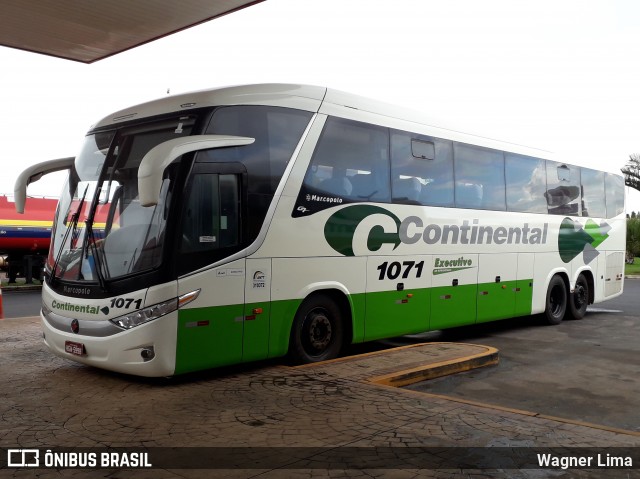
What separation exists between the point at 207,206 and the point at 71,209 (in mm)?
1922

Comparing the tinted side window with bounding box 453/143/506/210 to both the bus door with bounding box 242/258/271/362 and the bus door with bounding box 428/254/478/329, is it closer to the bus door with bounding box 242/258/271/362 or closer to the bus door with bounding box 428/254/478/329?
the bus door with bounding box 428/254/478/329

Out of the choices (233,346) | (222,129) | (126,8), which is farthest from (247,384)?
(126,8)

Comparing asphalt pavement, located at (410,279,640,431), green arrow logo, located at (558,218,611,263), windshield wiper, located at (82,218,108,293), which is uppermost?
green arrow logo, located at (558,218,611,263)

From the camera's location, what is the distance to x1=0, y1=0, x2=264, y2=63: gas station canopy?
36.3ft

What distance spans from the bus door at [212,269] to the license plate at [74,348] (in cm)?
120

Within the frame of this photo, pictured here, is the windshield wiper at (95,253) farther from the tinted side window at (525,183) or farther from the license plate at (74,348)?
the tinted side window at (525,183)

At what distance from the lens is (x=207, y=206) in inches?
302

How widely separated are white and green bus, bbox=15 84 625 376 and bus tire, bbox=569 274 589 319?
451 cm

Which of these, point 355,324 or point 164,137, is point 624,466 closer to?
point 355,324

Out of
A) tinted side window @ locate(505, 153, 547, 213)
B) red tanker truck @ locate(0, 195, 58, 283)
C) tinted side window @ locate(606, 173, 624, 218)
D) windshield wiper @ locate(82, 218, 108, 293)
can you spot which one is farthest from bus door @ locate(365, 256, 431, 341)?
red tanker truck @ locate(0, 195, 58, 283)

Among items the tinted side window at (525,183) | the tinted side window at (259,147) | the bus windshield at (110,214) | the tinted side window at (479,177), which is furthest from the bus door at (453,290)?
the bus windshield at (110,214)

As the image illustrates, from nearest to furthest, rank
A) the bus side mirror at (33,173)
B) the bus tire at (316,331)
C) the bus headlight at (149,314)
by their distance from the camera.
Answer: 1. the bus headlight at (149,314)
2. the bus tire at (316,331)
3. the bus side mirror at (33,173)

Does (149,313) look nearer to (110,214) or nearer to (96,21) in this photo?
(110,214)

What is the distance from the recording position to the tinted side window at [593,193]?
15688mm
